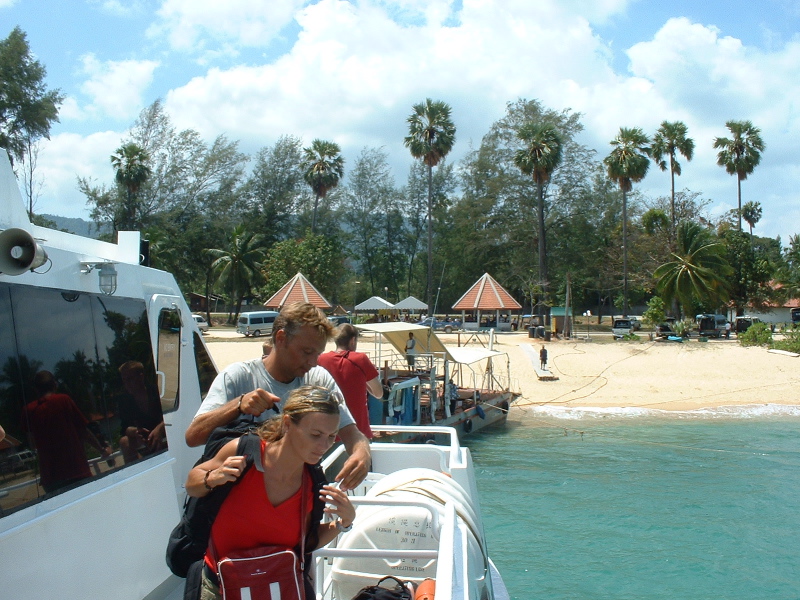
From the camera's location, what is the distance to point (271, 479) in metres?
2.36

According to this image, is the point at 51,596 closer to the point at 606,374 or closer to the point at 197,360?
the point at 197,360

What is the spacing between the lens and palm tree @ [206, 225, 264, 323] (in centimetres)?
5184

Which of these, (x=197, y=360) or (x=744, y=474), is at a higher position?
(x=197, y=360)

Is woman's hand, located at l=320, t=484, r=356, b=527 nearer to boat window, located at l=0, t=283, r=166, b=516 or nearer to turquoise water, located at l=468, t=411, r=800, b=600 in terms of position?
boat window, located at l=0, t=283, r=166, b=516

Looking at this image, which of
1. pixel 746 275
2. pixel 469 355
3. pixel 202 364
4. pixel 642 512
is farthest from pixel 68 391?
pixel 746 275

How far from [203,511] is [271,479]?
0.94ft

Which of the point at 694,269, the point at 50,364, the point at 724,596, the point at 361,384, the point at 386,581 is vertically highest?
the point at 694,269

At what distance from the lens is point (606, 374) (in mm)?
26250

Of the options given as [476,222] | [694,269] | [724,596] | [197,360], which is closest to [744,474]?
[724,596]

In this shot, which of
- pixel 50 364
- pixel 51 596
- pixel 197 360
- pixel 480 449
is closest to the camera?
pixel 51 596

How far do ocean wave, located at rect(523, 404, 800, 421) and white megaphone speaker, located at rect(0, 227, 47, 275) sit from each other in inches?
760

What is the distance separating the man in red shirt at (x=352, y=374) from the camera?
6.04m

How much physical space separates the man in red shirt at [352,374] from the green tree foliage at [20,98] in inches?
1195

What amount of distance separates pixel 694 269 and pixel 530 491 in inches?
1264
